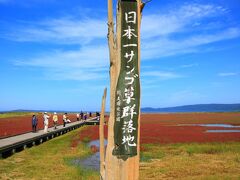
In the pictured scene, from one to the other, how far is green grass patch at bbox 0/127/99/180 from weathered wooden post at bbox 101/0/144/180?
29.0 ft

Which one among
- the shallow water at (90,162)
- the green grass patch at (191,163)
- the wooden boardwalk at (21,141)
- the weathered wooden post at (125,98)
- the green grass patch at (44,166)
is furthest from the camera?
the wooden boardwalk at (21,141)

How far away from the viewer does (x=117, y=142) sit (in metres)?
5.18

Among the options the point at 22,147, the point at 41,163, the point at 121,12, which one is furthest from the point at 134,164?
the point at 22,147

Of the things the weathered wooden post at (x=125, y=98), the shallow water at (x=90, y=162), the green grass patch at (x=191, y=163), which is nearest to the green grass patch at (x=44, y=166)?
the shallow water at (x=90, y=162)

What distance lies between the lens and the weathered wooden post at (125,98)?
513 cm

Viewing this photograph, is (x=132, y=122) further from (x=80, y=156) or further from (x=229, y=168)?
(x=80, y=156)

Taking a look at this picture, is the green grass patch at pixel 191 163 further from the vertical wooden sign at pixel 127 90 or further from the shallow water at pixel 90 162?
the vertical wooden sign at pixel 127 90

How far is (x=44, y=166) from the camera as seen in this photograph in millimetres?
16328

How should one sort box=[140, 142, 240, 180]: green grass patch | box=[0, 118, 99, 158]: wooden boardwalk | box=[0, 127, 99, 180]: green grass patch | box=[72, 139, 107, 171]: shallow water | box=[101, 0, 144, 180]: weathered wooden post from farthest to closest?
box=[0, 118, 99, 158]: wooden boardwalk → box=[72, 139, 107, 171]: shallow water → box=[140, 142, 240, 180]: green grass patch → box=[0, 127, 99, 180]: green grass patch → box=[101, 0, 144, 180]: weathered wooden post

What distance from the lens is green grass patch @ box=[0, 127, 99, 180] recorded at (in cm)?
1414

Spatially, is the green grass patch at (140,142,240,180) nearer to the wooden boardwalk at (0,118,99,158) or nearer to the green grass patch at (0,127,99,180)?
the green grass patch at (0,127,99,180)

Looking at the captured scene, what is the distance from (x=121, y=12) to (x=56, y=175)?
1034 cm

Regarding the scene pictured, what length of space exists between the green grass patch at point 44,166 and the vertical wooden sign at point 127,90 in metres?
8.92

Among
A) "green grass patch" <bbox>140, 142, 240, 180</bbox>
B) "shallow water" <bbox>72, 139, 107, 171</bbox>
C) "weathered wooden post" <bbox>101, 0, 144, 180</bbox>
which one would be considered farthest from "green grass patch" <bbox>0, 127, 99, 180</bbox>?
"weathered wooden post" <bbox>101, 0, 144, 180</bbox>
